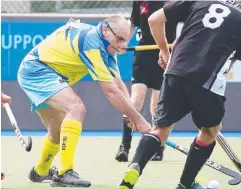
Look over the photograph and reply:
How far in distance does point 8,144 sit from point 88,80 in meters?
1.86

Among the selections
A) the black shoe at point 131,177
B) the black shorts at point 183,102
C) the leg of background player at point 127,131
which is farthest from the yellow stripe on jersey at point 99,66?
the leg of background player at point 127,131

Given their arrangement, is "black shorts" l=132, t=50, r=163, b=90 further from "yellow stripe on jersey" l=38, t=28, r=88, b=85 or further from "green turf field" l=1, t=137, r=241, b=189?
"yellow stripe on jersey" l=38, t=28, r=88, b=85

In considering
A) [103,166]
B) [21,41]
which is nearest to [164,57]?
[103,166]

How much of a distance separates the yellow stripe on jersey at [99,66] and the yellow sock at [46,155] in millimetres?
743

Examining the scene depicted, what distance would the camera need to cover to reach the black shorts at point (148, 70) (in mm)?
7910

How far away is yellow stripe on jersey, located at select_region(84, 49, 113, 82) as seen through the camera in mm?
5637

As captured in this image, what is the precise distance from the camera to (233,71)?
10305 mm

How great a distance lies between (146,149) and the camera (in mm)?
5066

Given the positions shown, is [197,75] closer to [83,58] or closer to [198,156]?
[198,156]

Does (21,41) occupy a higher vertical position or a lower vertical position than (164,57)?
lower

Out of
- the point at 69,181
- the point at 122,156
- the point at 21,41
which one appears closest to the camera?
the point at 69,181

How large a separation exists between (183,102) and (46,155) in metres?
1.43

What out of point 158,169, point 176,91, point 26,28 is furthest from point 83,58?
point 26,28

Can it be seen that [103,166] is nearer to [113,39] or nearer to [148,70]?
[148,70]
